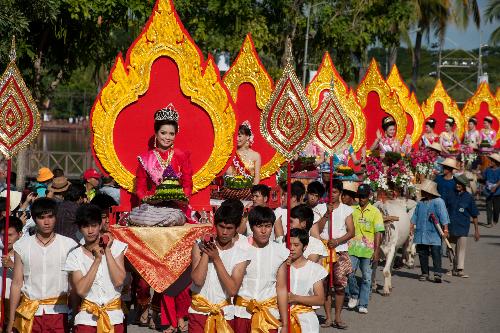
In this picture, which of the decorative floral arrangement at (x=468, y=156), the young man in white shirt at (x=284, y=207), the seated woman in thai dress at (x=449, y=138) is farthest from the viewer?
the decorative floral arrangement at (x=468, y=156)

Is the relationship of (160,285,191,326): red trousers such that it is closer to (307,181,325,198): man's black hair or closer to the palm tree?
(307,181,325,198): man's black hair

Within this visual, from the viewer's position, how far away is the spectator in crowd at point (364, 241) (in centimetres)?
1308

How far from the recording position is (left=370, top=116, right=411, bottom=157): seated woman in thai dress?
19781 millimetres

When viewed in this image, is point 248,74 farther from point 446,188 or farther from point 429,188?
point 446,188

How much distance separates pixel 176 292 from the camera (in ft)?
37.4

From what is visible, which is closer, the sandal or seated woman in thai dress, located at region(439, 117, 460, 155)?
the sandal

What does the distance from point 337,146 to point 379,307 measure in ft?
9.11

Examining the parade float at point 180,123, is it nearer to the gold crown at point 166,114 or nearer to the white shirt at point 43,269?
the gold crown at point 166,114

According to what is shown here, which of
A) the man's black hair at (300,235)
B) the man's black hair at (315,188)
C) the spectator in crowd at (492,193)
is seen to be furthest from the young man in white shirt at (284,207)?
the spectator in crowd at (492,193)

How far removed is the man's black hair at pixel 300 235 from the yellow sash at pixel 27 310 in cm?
200

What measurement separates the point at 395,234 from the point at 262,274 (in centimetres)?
712

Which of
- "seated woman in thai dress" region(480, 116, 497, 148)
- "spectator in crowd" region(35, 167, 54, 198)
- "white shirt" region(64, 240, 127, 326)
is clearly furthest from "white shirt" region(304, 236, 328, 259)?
"seated woman in thai dress" region(480, 116, 497, 148)

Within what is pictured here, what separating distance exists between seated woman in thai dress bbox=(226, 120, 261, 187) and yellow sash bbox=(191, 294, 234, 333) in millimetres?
5639

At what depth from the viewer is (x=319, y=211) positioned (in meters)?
12.1
